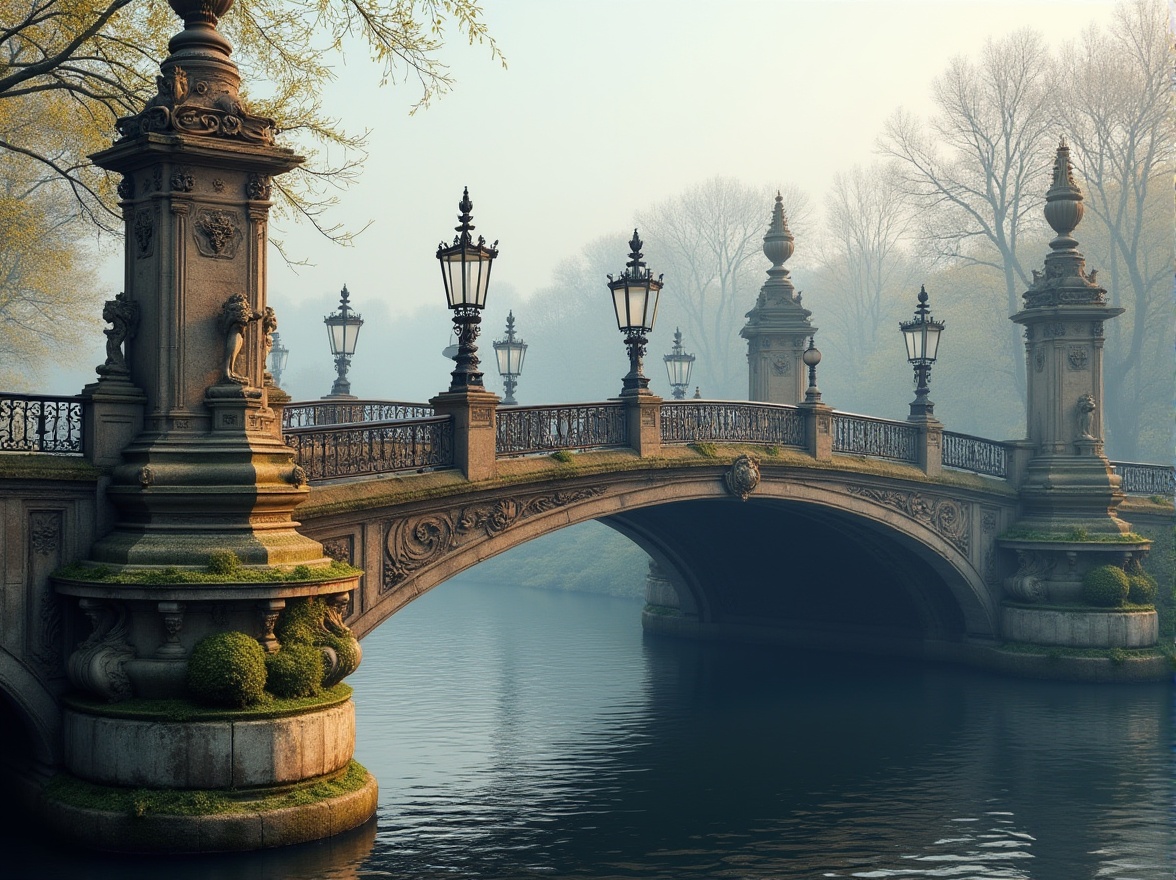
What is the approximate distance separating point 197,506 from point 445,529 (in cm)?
469

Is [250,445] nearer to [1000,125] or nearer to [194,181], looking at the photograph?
[194,181]

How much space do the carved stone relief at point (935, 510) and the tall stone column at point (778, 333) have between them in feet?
19.1

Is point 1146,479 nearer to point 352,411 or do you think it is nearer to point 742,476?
point 742,476

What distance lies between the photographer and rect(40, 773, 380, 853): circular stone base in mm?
13625

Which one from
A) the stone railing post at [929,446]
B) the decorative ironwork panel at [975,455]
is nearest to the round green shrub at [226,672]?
the stone railing post at [929,446]

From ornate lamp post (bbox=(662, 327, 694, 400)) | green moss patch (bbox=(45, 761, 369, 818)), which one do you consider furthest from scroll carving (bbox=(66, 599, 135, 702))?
ornate lamp post (bbox=(662, 327, 694, 400))

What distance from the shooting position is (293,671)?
14.4 m

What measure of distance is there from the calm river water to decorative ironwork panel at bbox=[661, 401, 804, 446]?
4956 millimetres

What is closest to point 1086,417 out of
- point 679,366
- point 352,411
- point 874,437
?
point 874,437

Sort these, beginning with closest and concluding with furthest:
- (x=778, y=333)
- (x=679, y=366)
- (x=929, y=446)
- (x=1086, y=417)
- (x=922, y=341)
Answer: (x=922, y=341) → (x=929, y=446) → (x=1086, y=417) → (x=679, y=366) → (x=778, y=333)

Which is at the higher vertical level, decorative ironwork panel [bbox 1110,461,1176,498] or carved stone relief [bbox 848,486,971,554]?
decorative ironwork panel [bbox 1110,461,1176,498]

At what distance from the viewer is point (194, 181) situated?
1496 centimetres

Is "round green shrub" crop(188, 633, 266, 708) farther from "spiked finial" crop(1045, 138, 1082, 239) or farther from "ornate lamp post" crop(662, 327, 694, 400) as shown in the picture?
"spiked finial" crop(1045, 138, 1082, 239)

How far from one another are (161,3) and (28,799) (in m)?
12.7
